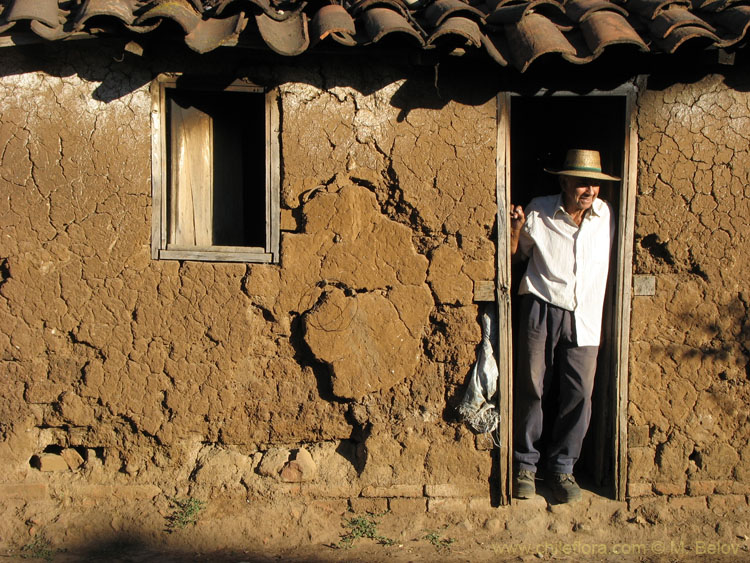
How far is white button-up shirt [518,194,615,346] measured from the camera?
4.12 meters

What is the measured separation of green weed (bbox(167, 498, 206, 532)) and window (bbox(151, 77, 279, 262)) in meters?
1.37

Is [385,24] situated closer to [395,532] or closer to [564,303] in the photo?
[564,303]

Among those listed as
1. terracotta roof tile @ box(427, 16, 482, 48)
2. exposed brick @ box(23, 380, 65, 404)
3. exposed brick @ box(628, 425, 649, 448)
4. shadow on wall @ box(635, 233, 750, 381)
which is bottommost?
exposed brick @ box(628, 425, 649, 448)

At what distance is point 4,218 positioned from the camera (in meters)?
3.92

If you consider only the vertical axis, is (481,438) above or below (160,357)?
below

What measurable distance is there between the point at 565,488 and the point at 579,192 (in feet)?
5.61

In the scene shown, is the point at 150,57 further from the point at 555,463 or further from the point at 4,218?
the point at 555,463

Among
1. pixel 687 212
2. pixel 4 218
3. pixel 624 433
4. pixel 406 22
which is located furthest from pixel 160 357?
pixel 687 212

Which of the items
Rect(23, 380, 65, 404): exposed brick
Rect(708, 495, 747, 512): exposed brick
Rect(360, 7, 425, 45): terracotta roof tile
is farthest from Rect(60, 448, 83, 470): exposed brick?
Rect(708, 495, 747, 512): exposed brick

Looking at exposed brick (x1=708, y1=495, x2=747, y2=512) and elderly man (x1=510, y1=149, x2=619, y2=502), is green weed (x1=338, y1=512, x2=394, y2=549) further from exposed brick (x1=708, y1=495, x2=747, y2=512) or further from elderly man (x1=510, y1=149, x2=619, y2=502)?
exposed brick (x1=708, y1=495, x2=747, y2=512)

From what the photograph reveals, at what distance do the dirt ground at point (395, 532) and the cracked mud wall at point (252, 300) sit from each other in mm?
162

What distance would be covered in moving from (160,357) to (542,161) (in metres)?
3.16

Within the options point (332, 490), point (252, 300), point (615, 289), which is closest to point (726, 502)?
point (615, 289)

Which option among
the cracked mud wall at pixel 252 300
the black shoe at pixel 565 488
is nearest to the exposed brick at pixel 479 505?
the cracked mud wall at pixel 252 300
